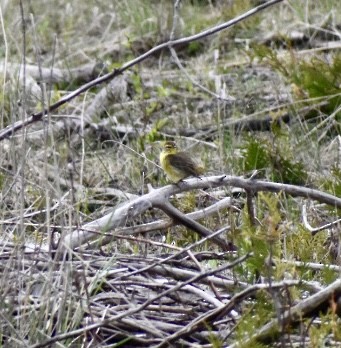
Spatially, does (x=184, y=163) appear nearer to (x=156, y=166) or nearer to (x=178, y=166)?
(x=178, y=166)

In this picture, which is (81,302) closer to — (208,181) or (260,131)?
(208,181)

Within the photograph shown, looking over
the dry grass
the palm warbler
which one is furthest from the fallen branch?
the palm warbler

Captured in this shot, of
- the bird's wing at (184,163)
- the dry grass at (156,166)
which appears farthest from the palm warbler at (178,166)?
the dry grass at (156,166)

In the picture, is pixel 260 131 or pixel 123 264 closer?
pixel 123 264

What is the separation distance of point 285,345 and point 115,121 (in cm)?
379

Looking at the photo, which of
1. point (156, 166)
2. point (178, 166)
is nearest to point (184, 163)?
point (178, 166)

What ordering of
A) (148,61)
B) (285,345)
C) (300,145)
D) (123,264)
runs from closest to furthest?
(285,345)
(123,264)
(300,145)
(148,61)

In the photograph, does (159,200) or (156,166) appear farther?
(156,166)

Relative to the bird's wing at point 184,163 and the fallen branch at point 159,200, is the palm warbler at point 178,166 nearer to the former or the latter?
the bird's wing at point 184,163

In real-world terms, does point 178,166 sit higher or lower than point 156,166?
higher

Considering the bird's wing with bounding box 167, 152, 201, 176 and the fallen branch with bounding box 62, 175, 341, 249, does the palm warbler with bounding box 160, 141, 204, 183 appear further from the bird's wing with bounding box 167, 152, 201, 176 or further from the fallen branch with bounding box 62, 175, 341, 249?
the fallen branch with bounding box 62, 175, 341, 249

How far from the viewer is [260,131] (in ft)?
21.8

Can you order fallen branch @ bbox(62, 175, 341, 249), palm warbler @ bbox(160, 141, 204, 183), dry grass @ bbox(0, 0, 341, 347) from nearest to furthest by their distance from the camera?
dry grass @ bbox(0, 0, 341, 347), fallen branch @ bbox(62, 175, 341, 249), palm warbler @ bbox(160, 141, 204, 183)

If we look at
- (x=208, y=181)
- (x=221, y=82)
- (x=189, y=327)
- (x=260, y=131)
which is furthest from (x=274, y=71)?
(x=189, y=327)
